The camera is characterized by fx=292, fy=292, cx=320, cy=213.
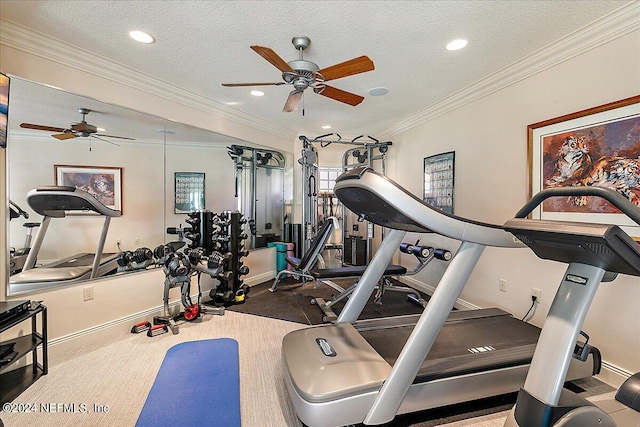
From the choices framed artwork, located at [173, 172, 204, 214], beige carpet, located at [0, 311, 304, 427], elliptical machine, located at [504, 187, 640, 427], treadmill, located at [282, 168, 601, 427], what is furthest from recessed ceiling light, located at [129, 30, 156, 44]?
elliptical machine, located at [504, 187, 640, 427]

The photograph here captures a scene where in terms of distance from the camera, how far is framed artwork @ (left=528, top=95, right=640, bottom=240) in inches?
80.1

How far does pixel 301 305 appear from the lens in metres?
3.69

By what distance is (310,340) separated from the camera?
200 cm

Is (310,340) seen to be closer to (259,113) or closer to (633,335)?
(633,335)

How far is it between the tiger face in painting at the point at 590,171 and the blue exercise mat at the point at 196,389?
118 inches

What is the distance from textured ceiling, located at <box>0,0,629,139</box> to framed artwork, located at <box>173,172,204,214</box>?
42.3 inches

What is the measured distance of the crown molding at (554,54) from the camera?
2.04 metres

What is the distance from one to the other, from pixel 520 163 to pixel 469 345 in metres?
1.83

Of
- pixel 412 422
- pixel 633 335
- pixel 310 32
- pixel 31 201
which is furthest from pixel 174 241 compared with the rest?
pixel 633 335

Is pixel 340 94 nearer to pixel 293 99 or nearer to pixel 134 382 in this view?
pixel 293 99

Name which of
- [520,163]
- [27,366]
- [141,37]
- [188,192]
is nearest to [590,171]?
[520,163]

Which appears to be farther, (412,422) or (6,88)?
(6,88)

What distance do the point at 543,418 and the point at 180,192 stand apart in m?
3.73

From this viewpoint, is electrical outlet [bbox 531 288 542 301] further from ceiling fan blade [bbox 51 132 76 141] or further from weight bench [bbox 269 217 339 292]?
ceiling fan blade [bbox 51 132 76 141]
